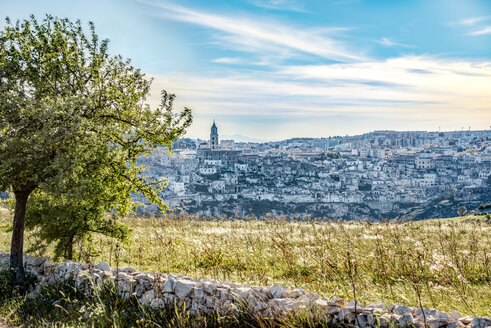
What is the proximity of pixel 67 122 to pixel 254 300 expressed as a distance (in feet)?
18.2

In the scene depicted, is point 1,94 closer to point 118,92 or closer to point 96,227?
point 118,92

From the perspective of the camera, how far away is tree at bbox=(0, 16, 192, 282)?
24.5 feet

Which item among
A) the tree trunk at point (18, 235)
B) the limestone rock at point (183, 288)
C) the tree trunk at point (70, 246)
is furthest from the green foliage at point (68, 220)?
the limestone rock at point (183, 288)

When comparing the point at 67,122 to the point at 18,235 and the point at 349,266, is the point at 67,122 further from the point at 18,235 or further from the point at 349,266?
the point at 349,266

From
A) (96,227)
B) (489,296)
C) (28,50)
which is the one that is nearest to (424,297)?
(489,296)

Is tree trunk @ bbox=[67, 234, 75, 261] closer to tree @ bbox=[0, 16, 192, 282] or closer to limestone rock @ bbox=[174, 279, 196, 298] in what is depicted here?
tree @ bbox=[0, 16, 192, 282]

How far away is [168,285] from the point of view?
6082 mm

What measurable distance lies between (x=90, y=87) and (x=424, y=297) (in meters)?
9.35

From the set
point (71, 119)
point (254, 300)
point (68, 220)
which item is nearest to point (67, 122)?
point (71, 119)

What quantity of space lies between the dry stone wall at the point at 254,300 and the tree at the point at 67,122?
230 cm

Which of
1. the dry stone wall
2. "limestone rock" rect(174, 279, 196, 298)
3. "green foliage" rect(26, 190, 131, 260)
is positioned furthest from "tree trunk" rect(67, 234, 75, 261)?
"limestone rock" rect(174, 279, 196, 298)

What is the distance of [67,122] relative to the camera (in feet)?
24.6

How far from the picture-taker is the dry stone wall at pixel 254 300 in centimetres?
446

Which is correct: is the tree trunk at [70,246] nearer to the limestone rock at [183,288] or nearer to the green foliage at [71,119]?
the green foliage at [71,119]
